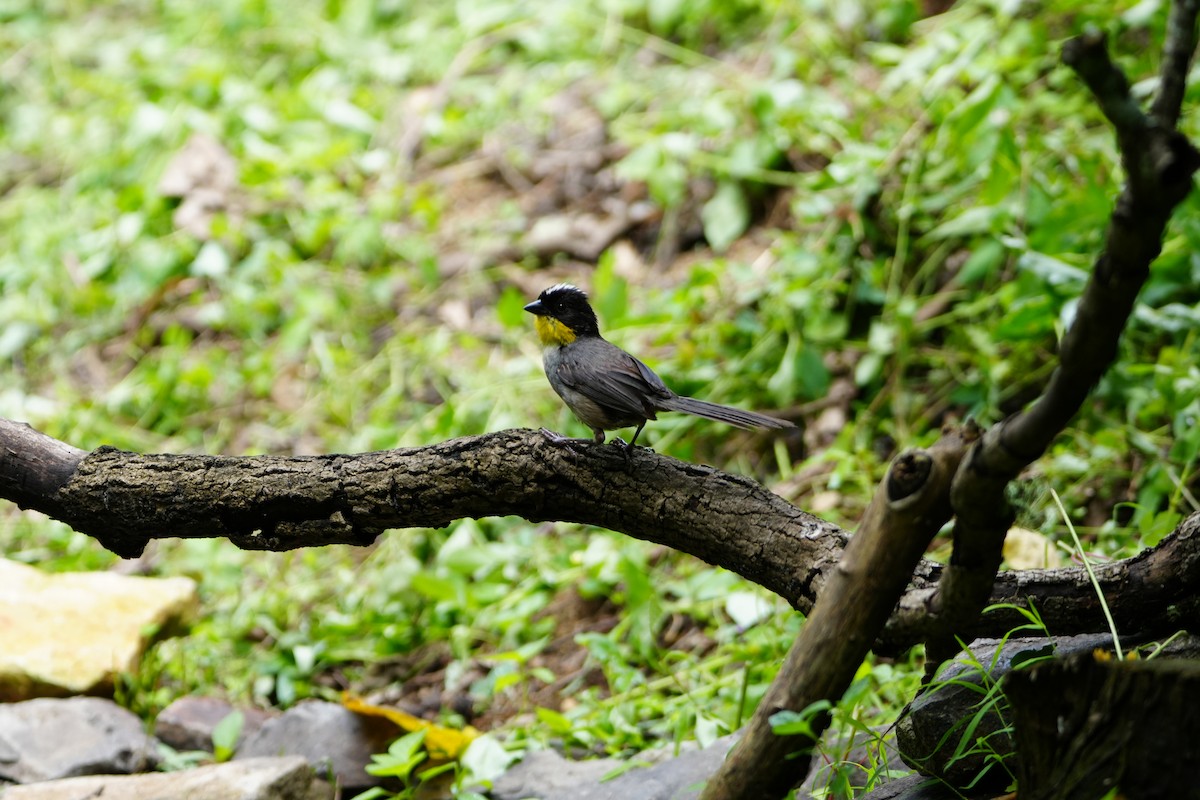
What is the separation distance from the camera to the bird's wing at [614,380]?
3.46 m

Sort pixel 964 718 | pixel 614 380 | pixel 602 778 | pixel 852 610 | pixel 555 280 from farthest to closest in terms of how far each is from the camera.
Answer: pixel 555 280, pixel 614 380, pixel 602 778, pixel 964 718, pixel 852 610

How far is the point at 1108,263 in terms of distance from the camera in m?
1.77

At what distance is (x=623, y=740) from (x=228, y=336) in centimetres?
486

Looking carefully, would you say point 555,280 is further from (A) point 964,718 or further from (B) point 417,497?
(A) point 964,718

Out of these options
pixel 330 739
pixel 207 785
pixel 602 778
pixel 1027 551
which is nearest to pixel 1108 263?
pixel 602 778

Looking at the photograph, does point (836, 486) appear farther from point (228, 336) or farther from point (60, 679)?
point (228, 336)

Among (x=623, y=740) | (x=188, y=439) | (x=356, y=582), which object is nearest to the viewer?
(x=623, y=740)

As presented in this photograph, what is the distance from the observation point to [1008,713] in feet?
8.22

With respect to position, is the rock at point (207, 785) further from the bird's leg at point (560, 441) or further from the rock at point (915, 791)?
the rock at point (915, 791)

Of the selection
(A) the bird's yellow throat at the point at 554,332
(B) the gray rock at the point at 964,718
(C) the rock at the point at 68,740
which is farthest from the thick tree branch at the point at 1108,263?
(C) the rock at the point at 68,740

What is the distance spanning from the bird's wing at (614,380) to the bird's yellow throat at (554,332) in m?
0.28

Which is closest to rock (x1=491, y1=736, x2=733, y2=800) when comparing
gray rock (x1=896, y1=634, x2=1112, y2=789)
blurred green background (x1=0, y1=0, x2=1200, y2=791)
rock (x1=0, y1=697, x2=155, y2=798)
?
blurred green background (x1=0, y1=0, x2=1200, y2=791)

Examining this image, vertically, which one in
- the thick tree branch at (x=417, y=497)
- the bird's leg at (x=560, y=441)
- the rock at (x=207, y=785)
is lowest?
the rock at (x=207, y=785)

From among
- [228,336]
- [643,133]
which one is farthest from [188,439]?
[643,133]
